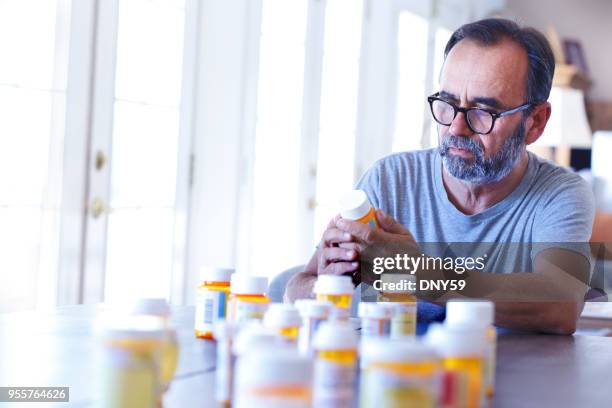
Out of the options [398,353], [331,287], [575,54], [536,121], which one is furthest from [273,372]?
[575,54]

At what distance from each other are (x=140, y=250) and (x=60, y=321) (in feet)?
5.44

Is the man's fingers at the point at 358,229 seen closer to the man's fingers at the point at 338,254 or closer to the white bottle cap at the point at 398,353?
the man's fingers at the point at 338,254

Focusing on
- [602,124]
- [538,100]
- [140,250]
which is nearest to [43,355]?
[538,100]

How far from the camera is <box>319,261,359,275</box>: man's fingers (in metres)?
1.84

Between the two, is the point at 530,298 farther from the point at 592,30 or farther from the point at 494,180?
the point at 592,30

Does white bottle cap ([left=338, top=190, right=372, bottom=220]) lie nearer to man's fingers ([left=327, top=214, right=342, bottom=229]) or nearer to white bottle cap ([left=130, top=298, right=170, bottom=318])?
man's fingers ([left=327, top=214, right=342, bottom=229])

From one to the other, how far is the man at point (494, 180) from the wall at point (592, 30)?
5.28 metres

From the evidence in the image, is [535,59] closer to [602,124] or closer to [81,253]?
[81,253]

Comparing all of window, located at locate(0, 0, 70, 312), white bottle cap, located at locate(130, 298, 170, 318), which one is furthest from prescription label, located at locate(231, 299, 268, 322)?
window, located at locate(0, 0, 70, 312)

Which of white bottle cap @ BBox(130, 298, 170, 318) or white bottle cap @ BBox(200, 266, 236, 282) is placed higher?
white bottle cap @ BBox(200, 266, 236, 282)

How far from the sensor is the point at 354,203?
5.49 ft

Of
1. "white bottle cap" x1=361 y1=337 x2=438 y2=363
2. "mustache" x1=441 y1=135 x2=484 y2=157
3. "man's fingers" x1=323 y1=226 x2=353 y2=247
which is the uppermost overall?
"mustache" x1=441 y1=135 x2=484 y2=157

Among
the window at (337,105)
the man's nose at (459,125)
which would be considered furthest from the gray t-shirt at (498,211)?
the window at (337,105)

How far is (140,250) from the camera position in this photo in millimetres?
3289
